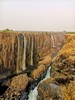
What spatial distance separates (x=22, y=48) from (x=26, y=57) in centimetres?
23

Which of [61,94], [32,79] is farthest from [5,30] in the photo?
[61,94]

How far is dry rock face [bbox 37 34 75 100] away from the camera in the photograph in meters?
3.97

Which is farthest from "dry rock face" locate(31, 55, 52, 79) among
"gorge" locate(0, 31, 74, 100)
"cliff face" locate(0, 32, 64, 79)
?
"cliff face" locate(0, 32, 64, 79)

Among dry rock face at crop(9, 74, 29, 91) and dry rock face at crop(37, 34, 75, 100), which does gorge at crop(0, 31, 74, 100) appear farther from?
dry rock face at crop(37, 34, 75, 100)

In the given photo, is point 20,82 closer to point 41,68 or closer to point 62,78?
point 41,68

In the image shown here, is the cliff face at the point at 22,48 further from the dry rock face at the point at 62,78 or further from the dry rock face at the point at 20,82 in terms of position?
the dry rock face at the point at 62,78

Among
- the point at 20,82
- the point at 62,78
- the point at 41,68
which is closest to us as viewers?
the point at 62,78

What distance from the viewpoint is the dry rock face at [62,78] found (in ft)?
13.0

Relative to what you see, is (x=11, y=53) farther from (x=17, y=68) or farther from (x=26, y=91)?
(x=26, y=91)

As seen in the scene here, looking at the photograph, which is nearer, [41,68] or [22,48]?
[41,68]

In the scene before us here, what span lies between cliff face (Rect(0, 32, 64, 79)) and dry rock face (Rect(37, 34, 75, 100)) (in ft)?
1.18

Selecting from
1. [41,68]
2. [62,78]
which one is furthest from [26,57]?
[62,78]

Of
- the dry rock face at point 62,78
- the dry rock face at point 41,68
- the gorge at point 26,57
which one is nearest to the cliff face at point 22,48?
the gorge at point 26,57

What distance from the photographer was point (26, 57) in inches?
206
